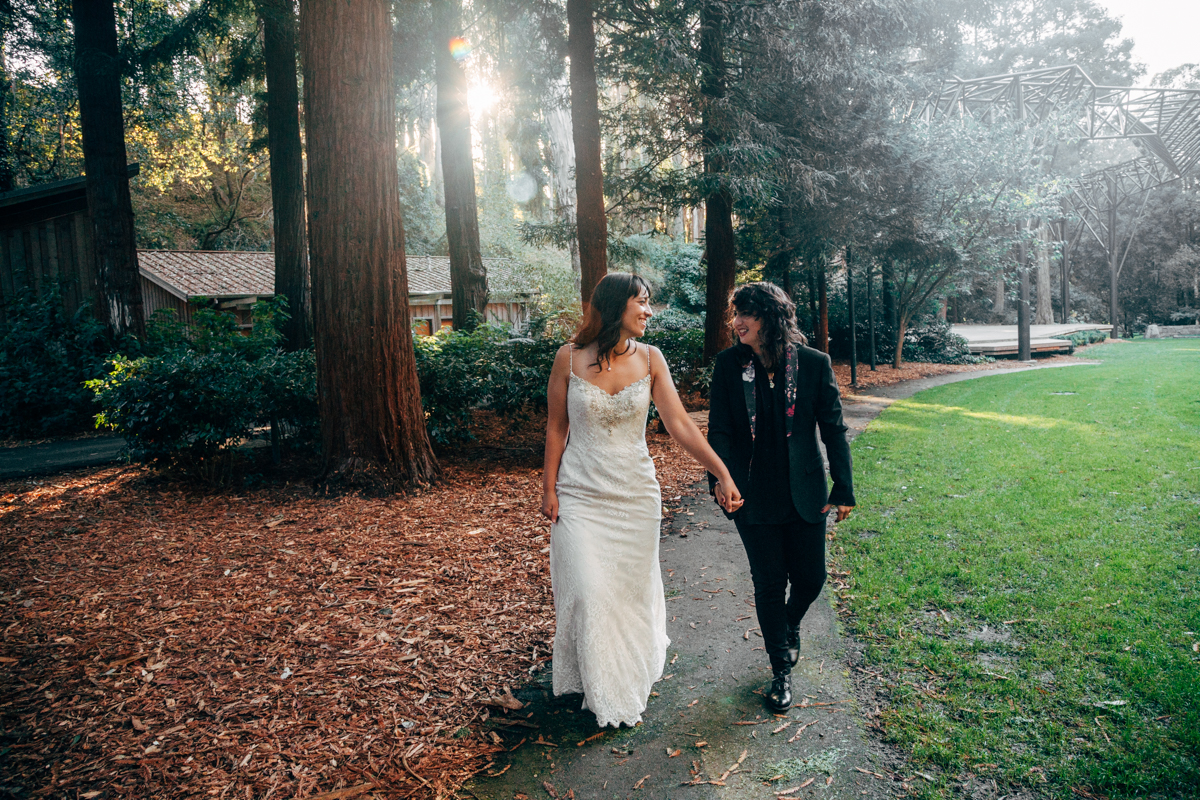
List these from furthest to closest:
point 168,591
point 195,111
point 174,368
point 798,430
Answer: point 195,111, point 174,368, point 168,591, point 798,430

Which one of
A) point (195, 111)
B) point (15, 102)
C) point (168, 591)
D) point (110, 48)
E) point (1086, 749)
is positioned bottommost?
point (1086, 749)

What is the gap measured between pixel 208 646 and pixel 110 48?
11856 mm

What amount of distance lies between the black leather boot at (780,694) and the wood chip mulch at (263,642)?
4.28 feet

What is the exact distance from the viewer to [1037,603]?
432 centimetres

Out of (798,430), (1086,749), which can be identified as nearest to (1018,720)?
(1086,749)

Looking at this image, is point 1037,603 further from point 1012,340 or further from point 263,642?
point 1012,340

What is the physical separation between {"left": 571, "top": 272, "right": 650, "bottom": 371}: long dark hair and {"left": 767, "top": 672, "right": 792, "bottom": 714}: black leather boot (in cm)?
179

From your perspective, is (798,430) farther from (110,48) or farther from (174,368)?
(110,48)

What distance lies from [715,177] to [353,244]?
609 centimetres

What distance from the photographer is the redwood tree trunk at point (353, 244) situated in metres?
6.48

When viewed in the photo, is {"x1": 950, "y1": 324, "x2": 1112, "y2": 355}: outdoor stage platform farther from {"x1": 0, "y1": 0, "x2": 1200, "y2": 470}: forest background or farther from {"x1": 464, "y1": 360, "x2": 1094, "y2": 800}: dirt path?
{"x1": 464, "y1": 360, "x2": 1094, "y2": 800}: dirt path

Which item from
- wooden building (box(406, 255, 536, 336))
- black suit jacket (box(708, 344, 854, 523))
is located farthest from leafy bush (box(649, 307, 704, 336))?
black suit jacket (box(708, 344, 854, 523))

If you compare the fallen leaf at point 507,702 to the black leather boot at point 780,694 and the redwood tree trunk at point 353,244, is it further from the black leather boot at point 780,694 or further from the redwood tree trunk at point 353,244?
the redwood tree trunk at point 353,244

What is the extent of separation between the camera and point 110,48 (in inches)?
442
